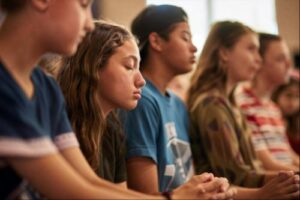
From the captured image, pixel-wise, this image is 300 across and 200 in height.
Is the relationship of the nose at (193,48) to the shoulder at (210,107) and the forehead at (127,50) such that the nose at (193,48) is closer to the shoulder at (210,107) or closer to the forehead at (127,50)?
the shoulder at (210,107)

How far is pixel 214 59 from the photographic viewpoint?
2.04 metres

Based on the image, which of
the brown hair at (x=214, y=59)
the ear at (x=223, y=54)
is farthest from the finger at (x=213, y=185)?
the ear at (x=223, y=54)

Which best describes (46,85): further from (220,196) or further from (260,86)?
(260,86)

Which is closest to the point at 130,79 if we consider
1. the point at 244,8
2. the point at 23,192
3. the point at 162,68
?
the point at 162,68

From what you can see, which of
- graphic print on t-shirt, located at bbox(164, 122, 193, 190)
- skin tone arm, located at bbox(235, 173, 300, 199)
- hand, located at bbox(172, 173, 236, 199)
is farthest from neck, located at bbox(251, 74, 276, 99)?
hand, located at bbox(172, 173, 236, 199)

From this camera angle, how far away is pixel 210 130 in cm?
181

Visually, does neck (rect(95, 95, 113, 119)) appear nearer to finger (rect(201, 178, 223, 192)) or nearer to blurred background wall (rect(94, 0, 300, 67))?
finger (rect(201, 178, 223, 192))

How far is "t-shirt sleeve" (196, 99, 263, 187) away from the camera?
1795 millimetres

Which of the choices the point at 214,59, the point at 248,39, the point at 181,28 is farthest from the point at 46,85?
the point at 248,39

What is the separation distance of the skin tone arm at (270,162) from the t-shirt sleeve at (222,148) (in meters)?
0.38

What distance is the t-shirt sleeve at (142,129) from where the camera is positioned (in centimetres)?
142

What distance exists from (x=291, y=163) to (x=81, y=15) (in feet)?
5.78

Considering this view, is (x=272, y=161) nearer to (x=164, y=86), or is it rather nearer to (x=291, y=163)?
(x=291, y=163)

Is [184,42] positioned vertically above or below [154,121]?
above
